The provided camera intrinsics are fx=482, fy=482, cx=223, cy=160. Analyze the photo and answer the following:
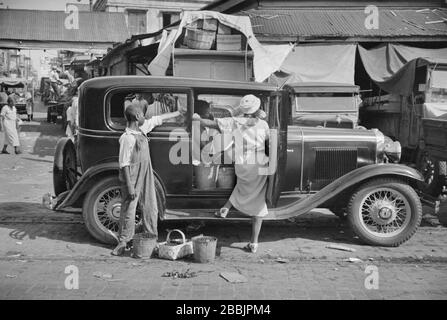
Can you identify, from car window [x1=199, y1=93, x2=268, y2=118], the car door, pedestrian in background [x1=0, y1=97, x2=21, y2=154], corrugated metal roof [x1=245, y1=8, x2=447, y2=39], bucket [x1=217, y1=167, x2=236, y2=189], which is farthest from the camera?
pedestrian in background [x1=0, y1=97, x2=21, y2=154]

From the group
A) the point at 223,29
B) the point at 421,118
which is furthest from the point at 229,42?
the point at 421,118

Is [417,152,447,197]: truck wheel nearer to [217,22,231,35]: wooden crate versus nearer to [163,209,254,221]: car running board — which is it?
[163,209,254,221]: car running board

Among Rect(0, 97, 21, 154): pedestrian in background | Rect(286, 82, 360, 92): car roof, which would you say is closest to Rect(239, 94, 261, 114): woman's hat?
Rect(286, 82, 360, 92): car roof

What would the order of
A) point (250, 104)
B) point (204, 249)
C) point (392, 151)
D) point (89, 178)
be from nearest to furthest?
1. point (204, 249)
2. point (250, 104)
3. point (89, 178)
4. point (392, 151)

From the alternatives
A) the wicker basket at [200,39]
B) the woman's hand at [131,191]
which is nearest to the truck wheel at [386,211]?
the woman's hand at [131,191]

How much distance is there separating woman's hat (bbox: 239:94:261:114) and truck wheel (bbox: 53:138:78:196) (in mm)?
2804

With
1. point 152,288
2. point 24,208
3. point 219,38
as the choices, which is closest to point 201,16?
point 219,38

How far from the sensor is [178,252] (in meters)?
5.45

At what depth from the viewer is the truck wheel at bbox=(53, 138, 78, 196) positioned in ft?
22.4

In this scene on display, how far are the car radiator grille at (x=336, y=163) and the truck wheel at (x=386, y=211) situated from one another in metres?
0.42

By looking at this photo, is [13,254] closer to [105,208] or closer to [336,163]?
[105,208]

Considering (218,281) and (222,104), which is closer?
(218,281)

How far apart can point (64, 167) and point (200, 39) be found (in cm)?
540

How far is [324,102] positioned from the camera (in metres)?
10.8
